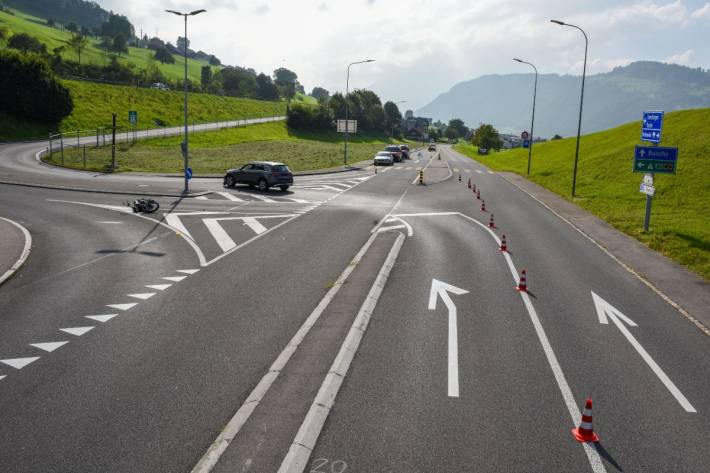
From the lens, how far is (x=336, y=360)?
8953mm

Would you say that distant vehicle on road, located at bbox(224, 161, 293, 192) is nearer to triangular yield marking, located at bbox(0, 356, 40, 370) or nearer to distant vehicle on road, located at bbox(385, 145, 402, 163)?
triangular yield marking, located at bbox(0, 356, 40, 370)

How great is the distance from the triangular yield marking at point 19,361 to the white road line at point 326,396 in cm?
495

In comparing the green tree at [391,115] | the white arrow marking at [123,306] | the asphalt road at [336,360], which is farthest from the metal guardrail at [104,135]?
the green tree at [391,115]

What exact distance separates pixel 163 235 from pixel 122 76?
90.2m

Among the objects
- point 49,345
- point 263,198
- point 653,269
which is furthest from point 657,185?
point 49,345

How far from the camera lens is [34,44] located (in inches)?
3903

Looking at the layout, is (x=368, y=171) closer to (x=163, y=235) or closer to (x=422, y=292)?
(x=163, y=235)

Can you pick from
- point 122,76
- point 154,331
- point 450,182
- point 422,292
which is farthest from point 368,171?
point 122,76

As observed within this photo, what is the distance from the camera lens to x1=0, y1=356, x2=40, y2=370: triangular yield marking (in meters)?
8.62

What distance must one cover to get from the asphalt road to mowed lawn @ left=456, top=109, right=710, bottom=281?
428 centimetres

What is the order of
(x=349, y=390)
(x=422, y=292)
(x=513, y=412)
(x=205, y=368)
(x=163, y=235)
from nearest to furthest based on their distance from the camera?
(x=513, y=412), (x=349, y=390), (x=205, y=368), (x=422, y=292), (x=163, y=235)

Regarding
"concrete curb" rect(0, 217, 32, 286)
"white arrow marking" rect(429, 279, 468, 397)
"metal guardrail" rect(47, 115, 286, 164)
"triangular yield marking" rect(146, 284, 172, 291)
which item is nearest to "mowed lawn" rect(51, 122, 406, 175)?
"metal guardrail" rect(47, 115, 286, 164)

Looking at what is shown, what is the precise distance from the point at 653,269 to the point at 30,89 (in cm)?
6930

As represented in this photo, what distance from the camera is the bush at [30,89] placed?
62025 mm
